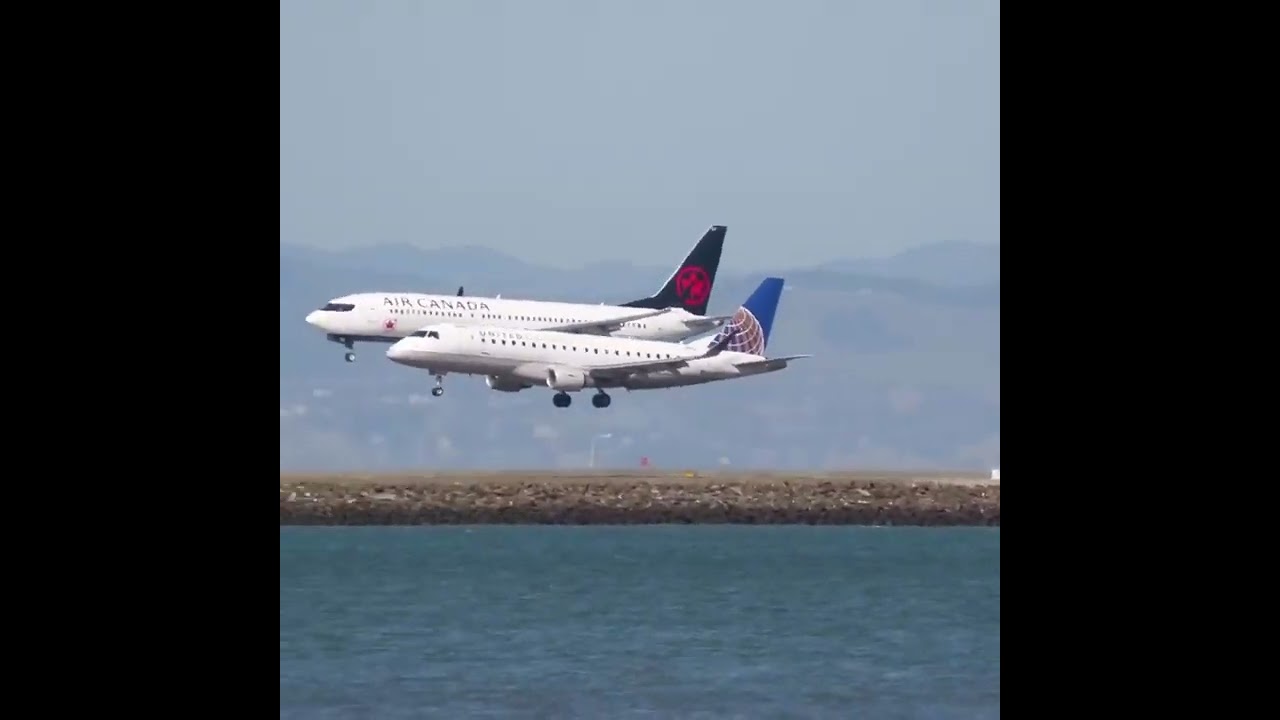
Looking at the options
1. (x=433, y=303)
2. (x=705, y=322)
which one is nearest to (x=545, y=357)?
(x=433, y=303)

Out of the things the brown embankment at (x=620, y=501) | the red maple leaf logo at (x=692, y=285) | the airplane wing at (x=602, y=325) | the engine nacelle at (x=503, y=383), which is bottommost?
the brown embankment at (x=620, y=501)

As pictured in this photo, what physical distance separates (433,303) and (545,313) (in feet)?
23.9

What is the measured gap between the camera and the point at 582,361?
87438mm

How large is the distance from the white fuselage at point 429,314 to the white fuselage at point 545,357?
4.37 metres

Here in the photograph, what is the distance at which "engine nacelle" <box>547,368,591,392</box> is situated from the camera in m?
86.2

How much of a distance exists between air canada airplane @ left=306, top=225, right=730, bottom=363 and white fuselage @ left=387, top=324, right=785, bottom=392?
4.70m

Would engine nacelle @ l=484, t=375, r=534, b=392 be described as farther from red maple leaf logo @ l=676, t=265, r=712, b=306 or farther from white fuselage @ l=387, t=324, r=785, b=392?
red maple leaf logo @ l=676, t=265, r=712, b=306

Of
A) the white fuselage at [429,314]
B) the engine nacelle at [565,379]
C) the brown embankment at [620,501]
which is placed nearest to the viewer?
the brown embankment at [620,501]

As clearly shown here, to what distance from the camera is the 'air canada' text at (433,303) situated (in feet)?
294

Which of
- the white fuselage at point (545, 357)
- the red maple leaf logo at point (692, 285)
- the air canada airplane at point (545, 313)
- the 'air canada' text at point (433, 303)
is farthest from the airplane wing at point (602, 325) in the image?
the red maple leaf logo at point (692, 285)

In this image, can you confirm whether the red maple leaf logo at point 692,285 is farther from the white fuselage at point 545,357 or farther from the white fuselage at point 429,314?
the white fuselage at point 545,357

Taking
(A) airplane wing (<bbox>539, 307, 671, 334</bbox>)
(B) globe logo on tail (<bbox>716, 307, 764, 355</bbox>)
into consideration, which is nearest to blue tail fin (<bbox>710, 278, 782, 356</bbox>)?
(B) globe logo on tail (<bbox>716, 307, 764, 355</bbox>)

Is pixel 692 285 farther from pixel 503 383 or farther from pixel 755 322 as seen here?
pixel 503 383
